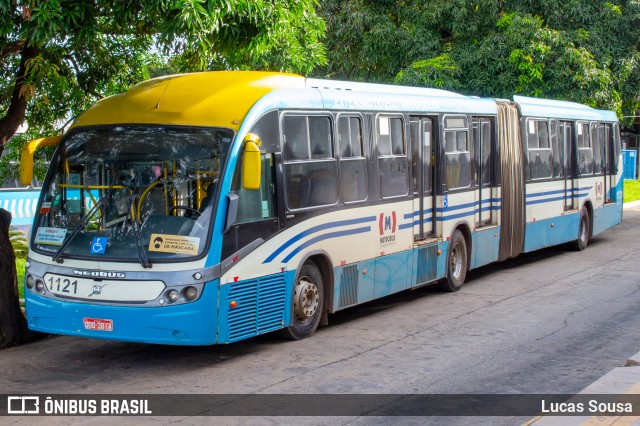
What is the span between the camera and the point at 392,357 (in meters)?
10.3

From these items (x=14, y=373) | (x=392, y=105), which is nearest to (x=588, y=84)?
(x=392, y=105)

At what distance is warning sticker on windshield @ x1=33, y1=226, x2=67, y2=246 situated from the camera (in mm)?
10086

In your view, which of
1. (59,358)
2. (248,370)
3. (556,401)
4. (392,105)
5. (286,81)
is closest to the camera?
(556,401)

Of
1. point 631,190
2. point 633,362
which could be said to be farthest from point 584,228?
point 631,190

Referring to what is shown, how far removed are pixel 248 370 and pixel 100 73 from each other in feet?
18.8

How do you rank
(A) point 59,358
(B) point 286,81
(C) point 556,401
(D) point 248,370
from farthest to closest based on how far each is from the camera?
1. (B) point 286,81
2. (A) point 59,358
3. (D) point 248,370
4. (C) point 556,401

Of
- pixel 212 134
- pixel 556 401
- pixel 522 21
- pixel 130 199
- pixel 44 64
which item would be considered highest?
pixel 522 21

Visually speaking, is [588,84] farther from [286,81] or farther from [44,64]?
[44,64]

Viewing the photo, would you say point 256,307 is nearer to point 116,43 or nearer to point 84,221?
point 84,221

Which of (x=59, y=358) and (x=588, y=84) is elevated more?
(x=588, y=84)

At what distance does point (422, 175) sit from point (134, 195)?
17.8ft

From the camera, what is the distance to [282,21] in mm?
11727

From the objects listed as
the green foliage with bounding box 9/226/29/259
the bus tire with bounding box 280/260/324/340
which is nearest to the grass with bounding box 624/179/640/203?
the green foliage with bounding box 9/226/29/259

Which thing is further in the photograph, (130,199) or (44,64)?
(44,64)
